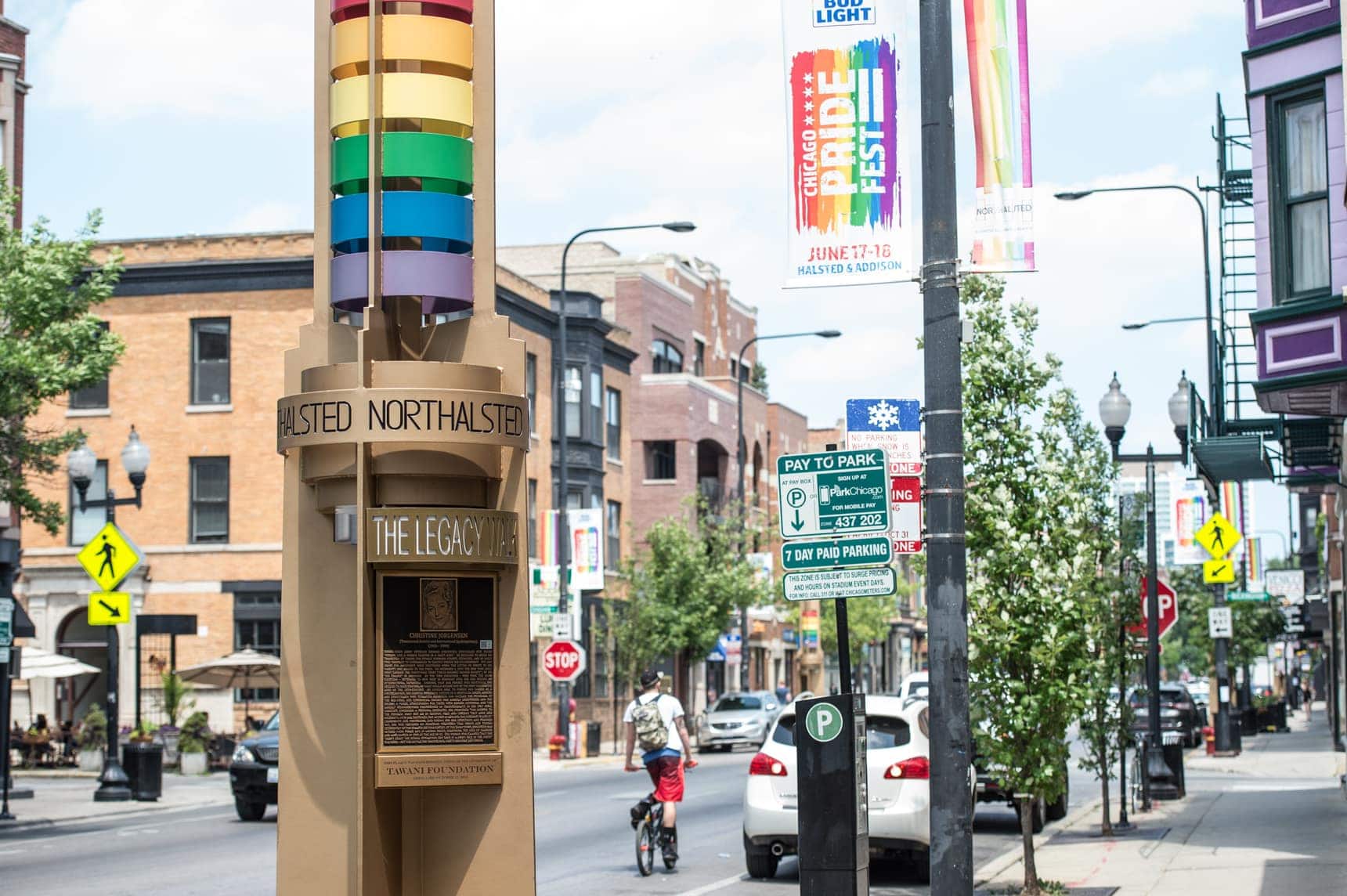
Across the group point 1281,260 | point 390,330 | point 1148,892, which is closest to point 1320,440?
point 1281,260

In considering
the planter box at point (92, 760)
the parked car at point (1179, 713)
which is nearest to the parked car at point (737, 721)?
the parked car at point (1179, 713)

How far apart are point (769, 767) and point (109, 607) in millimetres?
14201

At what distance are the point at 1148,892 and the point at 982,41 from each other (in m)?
8.62

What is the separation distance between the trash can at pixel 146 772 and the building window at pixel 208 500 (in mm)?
15617

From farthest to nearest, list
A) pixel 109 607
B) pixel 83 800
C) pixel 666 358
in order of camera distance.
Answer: pixel 666 358 → pixel 83 800 → pixel 109 607

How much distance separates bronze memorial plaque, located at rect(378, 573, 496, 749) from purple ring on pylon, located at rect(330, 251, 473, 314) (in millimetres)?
1494

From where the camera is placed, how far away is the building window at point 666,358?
65.3 metres

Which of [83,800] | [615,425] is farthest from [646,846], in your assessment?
[615,425]

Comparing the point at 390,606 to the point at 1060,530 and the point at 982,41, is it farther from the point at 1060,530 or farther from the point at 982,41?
the point at 1060,530

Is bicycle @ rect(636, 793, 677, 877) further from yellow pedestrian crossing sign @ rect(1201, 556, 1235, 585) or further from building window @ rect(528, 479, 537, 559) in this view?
building window @ rect(528, 479, 537, 559)

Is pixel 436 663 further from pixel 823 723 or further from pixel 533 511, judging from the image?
pixel 533 511

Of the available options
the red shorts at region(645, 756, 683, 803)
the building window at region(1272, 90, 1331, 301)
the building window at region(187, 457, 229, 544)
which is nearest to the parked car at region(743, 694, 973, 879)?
the red shorts at region(645, 756, 683, 803)

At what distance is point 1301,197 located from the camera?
55.9 feet

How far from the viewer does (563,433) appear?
40.8m
